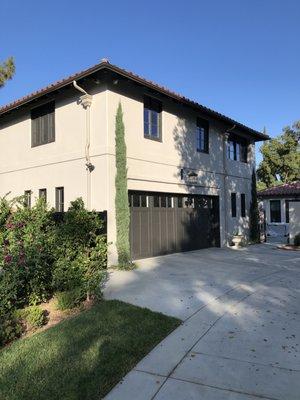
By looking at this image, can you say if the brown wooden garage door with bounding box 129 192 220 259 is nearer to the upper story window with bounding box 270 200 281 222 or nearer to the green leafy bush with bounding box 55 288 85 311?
the green leafy bush with bounding box 55 288 85 311

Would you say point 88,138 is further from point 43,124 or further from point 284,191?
point 284,191

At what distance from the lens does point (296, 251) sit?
17109mm

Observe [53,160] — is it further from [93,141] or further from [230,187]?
[230,187]

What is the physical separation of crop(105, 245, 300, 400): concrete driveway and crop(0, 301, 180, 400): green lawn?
9.0 inches

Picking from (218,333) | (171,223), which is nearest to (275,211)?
(171,223)

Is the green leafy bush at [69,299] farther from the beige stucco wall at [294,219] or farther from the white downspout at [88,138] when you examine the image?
the beige stucco wall at [294,219]

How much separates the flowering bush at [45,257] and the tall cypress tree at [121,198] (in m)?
2.94

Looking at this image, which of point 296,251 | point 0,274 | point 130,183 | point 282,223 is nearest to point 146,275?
point 130,183

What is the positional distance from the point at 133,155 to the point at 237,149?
8.99m

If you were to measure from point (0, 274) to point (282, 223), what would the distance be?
2354 centimetres

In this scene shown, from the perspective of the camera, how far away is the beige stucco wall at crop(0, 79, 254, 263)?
40.7 ft

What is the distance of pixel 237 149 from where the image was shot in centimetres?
2045

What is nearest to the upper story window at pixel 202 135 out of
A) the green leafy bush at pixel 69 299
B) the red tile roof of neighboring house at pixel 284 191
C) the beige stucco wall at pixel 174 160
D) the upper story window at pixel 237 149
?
the beige stucco wall at pixel 174 160

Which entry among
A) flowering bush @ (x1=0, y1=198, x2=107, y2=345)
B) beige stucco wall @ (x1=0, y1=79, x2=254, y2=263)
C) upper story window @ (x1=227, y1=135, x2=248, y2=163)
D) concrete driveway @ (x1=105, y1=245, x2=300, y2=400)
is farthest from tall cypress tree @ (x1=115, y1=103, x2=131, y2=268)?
upper story window @ (x1=227, y1=135, x2=248, y2=163)
